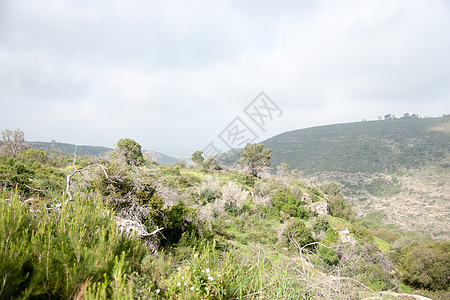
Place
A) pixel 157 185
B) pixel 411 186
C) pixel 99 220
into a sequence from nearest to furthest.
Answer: pixel 99 220
pixel 157 185
pixel 411 186

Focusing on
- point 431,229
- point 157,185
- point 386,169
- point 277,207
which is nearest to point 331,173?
point 386,169

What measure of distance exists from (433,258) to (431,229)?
29238mm

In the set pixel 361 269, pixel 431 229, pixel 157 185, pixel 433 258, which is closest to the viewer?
pixel 157 185

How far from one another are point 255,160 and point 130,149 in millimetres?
15057

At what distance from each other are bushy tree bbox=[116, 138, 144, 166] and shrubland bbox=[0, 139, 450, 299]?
5954 millimetres

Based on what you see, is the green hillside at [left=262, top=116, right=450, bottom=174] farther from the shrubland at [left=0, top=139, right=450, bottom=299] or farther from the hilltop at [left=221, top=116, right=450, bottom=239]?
the shrubland at [left=0, top=139, right=450, bottom=299]

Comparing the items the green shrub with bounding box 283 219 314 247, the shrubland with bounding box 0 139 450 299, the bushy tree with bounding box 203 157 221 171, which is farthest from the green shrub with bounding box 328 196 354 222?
the bushy tree with bounding box 203 157 221 171

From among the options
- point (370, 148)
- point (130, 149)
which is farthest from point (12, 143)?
point (370, 148)

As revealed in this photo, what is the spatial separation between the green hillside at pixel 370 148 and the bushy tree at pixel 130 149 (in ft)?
161

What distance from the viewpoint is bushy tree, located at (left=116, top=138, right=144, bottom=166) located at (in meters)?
17.8

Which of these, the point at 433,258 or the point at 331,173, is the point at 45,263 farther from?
the point at 331,173

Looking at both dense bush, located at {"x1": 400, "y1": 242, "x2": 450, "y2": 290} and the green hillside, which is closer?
dense bush, located at {"x1": 400, "y1": 242, "x2": 450, "y2": 290}

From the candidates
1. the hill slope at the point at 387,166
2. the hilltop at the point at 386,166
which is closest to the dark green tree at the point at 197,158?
the hilltop at the point at 386,166

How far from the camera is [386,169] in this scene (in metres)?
51.0
